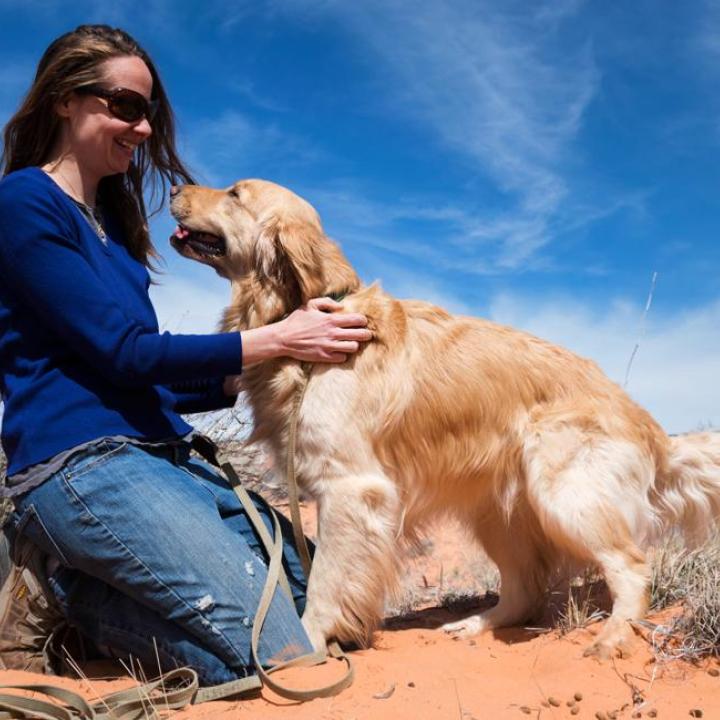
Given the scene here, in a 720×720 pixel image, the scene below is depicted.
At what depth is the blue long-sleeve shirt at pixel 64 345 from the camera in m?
2.92

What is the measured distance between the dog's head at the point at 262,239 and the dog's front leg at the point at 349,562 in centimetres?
100

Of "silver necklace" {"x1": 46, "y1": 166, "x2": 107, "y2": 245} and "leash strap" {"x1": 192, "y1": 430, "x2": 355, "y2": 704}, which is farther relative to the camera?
"silver necklace" {"x1": 46, "y1": 166, "x2": 107, "y2": 245}

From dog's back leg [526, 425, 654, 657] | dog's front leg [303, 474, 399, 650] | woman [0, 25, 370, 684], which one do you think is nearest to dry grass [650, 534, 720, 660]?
dog's back leg [526, 425, 654, 657]

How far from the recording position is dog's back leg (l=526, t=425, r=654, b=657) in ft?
11.3

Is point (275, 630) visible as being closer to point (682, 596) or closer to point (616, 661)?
point (616, 661)

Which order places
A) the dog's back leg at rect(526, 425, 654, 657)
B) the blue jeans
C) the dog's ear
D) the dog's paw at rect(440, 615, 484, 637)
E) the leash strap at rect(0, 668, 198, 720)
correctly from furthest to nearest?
the dog's paw at rect(440, 615, 484, 637), the dog's ear, the dog's back leg at rect(526, 425, 654, 657), the blue jeans, the leash strap at rect(0, 668, 198, 720)

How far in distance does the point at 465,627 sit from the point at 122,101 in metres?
3.09

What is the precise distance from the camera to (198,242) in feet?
13.3

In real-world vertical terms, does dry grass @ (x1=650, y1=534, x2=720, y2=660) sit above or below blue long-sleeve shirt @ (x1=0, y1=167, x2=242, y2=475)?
below

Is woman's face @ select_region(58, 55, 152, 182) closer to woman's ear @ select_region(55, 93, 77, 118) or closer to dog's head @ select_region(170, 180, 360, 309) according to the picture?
woman's ear @ select_region(55, 93, 77, 118)

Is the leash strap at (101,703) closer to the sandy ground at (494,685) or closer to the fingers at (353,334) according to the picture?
the sandy ground at (494,685)

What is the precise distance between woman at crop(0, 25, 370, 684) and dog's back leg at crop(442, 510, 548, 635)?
1276 millimetres

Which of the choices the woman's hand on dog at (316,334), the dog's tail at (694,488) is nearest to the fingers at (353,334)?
the woman's hand on dog at (316,334)

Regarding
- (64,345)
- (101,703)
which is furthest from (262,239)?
(101,703)
